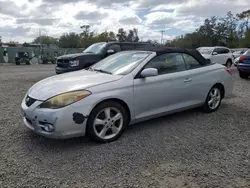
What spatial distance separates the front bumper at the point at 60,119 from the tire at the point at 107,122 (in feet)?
0.38

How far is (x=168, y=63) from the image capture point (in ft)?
14.5

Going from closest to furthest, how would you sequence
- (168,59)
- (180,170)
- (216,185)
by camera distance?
(216,185), (180,170), (168,59)

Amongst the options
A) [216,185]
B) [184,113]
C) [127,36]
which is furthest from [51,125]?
[127,36]

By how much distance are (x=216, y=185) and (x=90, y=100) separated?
1898 millimetres

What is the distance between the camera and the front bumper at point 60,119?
3172 mm

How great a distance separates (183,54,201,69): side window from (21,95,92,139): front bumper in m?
2.38

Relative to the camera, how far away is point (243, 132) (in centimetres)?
406

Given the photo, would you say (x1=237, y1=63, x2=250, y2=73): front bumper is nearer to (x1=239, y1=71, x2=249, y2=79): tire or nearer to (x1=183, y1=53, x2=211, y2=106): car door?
(x1=239, y1=71, x2=249, y2=79): tire

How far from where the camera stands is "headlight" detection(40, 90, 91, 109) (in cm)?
323

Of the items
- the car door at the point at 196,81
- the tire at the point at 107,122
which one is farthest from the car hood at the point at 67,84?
the car door at the point at 196,81

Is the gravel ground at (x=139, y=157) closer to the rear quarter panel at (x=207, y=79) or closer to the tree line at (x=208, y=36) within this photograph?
the rear quarter panel at (x=207, y=79)

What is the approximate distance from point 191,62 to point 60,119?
295cm

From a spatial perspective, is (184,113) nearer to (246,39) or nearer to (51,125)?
(51,125)

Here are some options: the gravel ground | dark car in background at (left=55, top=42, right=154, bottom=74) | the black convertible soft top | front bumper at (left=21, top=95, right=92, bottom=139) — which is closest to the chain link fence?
dark car in background at (left=55, top=42, right=154, bottom=74)
